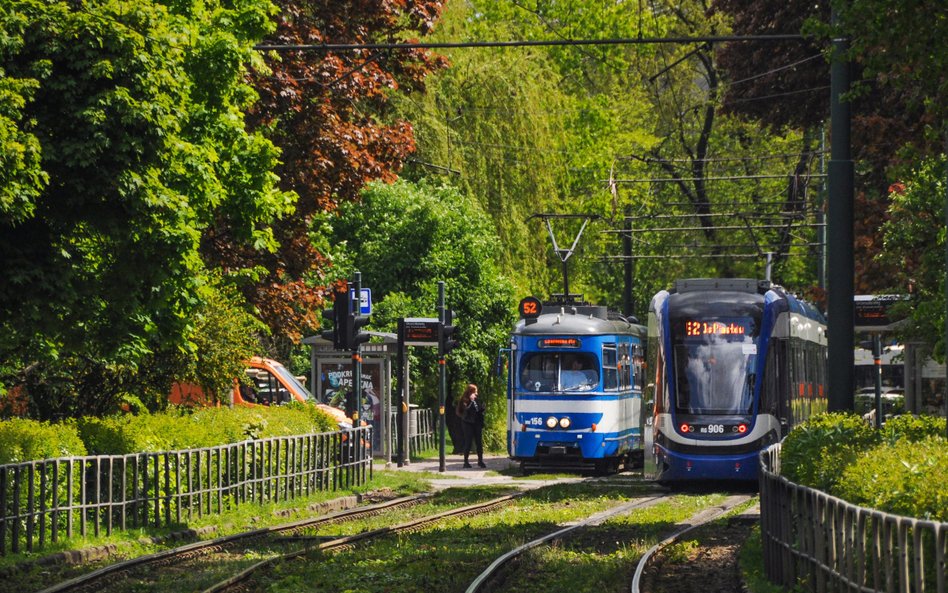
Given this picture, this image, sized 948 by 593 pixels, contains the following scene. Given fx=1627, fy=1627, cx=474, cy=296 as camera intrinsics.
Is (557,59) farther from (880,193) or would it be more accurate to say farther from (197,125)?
(197,125)

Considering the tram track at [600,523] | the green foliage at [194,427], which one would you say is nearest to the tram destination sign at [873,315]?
the tram track at [600,523]

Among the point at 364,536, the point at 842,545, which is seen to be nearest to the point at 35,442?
the point at 364,536

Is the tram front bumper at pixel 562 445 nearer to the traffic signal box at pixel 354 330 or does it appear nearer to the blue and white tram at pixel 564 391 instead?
the blue and white tram at pixel 564 391

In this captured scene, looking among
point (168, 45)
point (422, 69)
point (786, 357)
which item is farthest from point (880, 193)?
point (168, 45)

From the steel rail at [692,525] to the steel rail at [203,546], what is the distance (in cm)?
461

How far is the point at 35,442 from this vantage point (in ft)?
58.1

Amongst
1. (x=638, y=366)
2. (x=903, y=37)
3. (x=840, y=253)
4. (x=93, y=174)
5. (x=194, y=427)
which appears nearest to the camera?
(x=903, y=37)

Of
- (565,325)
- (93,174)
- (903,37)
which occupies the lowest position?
(565,325)

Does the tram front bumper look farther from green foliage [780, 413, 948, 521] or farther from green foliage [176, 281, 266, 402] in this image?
green foliage [780, 413, 948, 521]

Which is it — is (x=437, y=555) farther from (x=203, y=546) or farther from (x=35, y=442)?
(x=35, y=442)

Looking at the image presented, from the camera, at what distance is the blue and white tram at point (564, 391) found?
104 ft

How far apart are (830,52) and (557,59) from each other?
4189 cm

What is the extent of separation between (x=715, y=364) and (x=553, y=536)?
8.26 m

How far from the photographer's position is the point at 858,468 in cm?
1119
